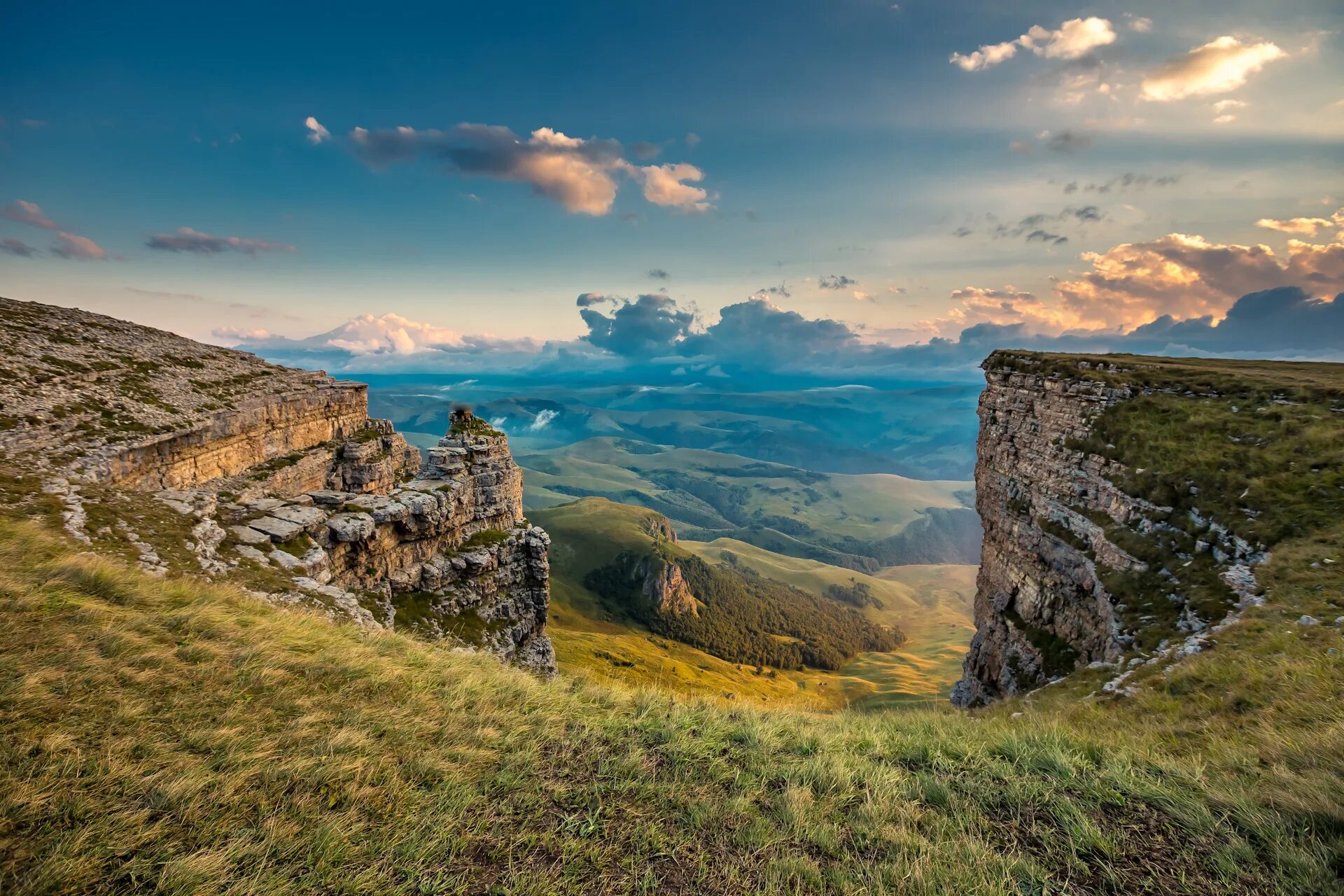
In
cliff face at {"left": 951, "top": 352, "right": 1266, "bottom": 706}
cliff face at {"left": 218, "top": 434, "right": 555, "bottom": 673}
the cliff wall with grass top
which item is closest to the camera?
cliff face at {"left": 218, "top": 434, "right": 555, "bottom": 673}

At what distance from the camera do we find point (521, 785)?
26.6 feet

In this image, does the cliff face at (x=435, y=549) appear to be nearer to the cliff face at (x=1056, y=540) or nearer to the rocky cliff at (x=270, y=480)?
the rocky cliff at (x=270, y=480)

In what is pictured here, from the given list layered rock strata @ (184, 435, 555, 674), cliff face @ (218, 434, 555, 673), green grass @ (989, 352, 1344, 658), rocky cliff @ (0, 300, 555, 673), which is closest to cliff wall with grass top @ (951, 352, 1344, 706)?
green grass @ (989, 352, 1344, 658)

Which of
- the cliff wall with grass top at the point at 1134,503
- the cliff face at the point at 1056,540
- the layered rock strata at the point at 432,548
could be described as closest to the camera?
the layered rock strata at the point at 432,548

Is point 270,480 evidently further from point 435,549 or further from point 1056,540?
point 1056,540

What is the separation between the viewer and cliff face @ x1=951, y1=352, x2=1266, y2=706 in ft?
77.0

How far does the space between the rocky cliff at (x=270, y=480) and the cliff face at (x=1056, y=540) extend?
32.1 m

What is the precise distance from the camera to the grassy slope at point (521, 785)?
5.75 meters

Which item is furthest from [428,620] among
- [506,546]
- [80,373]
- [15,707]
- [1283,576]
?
[1283,576]

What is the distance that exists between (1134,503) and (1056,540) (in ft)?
17.3

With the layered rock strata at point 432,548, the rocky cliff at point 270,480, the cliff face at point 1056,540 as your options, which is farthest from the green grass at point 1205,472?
the rocky cliff at point 270,480

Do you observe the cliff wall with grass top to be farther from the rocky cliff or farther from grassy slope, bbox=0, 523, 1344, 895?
the rocky cliff

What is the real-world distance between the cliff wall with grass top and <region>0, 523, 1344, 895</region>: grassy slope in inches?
554

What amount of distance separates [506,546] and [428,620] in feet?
25.7
